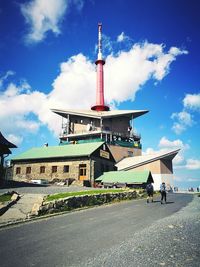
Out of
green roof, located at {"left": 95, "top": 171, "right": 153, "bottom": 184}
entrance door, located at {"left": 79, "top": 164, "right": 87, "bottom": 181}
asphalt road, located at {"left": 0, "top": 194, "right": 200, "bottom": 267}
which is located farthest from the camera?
entrance door, located at {"left": 79, "top": 164, "right": 87, "bottom": 181}

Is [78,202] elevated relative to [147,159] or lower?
lower

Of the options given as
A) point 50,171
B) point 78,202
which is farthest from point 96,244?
point 50,171

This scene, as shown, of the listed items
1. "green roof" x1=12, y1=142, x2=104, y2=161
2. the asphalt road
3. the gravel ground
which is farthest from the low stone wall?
"green roof" x1=12, y1=142, x2=104, y2=161

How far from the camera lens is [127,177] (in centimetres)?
3169

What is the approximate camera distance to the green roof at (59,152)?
34491mm

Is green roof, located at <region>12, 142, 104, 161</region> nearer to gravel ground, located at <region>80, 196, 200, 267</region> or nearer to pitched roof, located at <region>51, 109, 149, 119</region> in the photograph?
pitched roof, located at <region>51, 109, 149, 119</region>

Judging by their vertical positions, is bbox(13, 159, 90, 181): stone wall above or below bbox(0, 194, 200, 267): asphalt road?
above

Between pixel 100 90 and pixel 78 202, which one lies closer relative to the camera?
pixel 78 202

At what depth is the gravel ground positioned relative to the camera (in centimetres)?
484

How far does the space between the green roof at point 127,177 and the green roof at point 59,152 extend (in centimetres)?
409

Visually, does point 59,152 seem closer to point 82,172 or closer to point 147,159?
point 82,172

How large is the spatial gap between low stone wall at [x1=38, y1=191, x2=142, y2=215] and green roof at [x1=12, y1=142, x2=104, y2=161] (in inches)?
563

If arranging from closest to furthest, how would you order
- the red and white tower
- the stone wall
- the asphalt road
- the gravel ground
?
the gravel ground < the asphalt road < the stone wall < the red and white tower

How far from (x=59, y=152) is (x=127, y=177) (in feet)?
38.1
